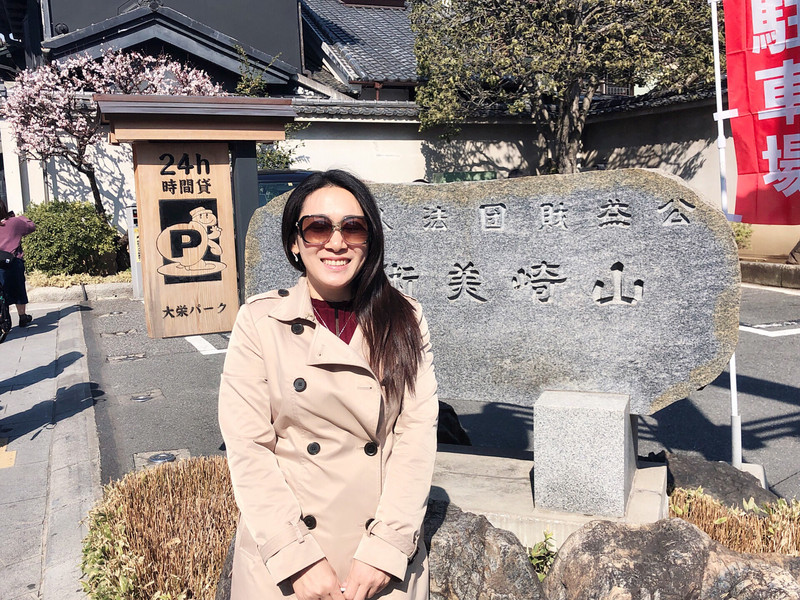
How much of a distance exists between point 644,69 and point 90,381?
10.9m

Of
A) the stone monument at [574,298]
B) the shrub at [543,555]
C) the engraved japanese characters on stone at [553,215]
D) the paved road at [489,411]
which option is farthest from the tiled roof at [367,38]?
the shrub at [543,555]

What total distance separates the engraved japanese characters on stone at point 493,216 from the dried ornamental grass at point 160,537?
192cm

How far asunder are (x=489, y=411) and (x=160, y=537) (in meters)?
3.63

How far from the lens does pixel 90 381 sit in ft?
23.8

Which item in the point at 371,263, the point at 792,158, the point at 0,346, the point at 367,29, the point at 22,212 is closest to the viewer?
the point at 371,263

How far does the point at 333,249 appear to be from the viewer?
6.75 feet

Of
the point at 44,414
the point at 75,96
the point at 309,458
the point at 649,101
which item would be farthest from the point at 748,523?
the point at 75,96

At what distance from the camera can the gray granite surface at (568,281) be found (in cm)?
340

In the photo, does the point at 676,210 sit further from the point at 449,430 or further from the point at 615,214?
the point at 449,430

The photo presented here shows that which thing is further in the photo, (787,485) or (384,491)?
(787,485)

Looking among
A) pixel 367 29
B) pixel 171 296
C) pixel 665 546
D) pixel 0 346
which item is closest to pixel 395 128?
pixel 367 29

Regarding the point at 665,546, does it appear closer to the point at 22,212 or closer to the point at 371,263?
the point at 371,263

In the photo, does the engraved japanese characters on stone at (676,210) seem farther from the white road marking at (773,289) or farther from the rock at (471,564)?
the white road marking at (773,289)

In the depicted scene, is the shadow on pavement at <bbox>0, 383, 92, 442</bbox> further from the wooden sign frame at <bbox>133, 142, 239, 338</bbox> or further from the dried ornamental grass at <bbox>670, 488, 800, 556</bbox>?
the dried ornamental grass at <bbox>670, 488, 800, 556</bbox>
